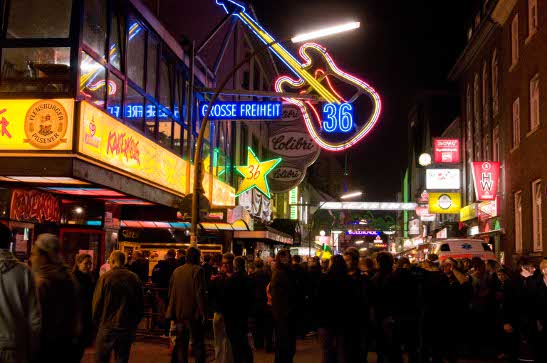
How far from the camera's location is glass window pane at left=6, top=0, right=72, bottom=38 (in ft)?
41.9

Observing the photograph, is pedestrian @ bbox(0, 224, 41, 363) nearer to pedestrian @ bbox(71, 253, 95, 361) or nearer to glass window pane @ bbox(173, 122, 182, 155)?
pedestrian @ bbox(71, 253, 95, 361)

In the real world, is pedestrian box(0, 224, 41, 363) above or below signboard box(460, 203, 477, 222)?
below

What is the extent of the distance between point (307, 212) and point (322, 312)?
62902mm

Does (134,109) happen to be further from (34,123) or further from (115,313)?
(115,313)

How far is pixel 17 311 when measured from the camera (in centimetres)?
483

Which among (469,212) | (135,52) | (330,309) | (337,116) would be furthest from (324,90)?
(469,212)

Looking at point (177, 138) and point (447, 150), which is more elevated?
point (447, 150)

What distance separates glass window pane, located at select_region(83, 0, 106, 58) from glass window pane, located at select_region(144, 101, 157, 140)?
315 centimetres

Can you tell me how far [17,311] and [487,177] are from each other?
2841cm

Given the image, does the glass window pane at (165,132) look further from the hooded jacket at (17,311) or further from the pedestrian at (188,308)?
the hooded jacket at (17,311)

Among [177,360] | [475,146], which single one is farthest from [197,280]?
→ [475,146]

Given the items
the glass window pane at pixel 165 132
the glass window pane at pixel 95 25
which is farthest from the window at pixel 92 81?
the glass window pane at pixel 165 132

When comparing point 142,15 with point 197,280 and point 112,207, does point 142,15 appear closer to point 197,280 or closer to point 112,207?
point 112,207

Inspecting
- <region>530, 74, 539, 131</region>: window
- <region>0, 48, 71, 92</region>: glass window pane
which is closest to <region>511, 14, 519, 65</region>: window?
<region>530, 74, 539, 131</region>: window
